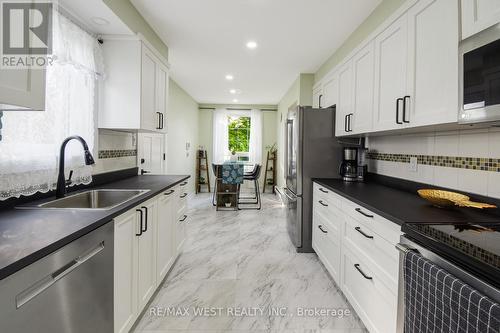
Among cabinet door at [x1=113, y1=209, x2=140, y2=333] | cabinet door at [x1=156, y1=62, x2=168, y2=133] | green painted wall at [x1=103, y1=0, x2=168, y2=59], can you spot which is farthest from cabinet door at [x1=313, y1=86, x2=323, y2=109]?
cabinet door at [x1=113, y1=209, x2=140, y2=333]

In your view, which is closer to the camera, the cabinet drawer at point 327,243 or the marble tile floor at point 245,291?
the marble tile floor at point 245,291

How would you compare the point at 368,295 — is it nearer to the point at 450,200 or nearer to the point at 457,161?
the point at 450,200

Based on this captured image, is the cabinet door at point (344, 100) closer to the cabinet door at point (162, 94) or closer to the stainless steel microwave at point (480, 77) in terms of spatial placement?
the stainless steel microwave at point (480, 77)

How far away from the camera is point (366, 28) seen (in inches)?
102

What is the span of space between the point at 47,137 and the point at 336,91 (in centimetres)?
279

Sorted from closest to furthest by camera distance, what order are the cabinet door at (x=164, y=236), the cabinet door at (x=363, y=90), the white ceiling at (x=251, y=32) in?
the cabinet door at (x=164, y=236) < the cabinet door at (x=363, y=90) < the white ceiling at (x=251, y=32)

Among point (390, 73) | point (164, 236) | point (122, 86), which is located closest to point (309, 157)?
point (390, 73)

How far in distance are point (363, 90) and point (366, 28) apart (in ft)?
2.50

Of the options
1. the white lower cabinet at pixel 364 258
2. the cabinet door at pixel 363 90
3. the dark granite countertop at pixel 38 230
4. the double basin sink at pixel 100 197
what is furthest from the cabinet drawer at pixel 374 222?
the double basin sink at pixel 100 197

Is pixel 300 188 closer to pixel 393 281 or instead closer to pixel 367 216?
pixel 367 216

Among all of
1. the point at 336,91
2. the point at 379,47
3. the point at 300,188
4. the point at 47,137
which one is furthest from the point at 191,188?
the point at 379,47

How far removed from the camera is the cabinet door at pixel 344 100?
8.61ft

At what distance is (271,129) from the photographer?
7441 millimetres

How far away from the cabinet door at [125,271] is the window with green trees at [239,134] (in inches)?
234
